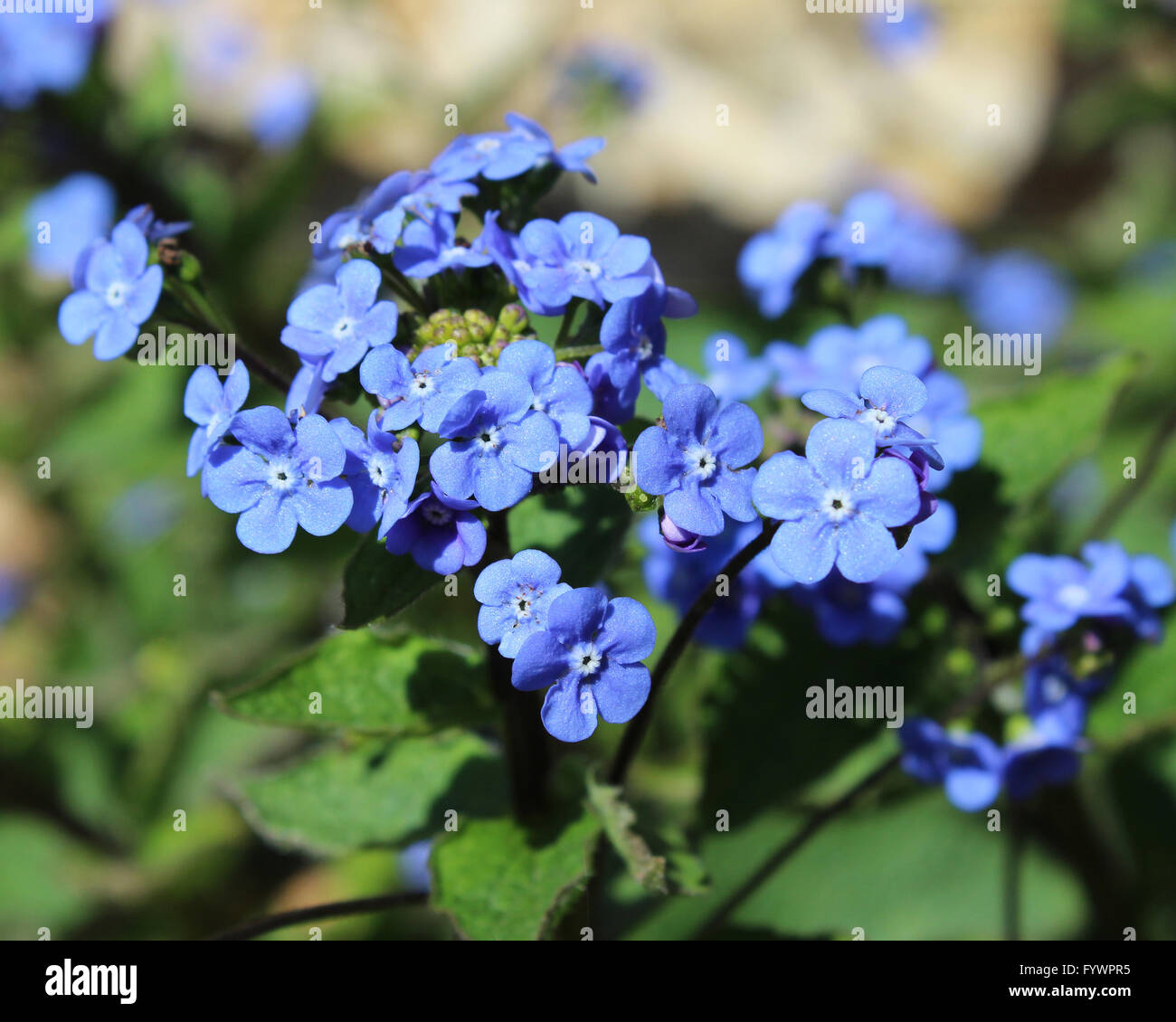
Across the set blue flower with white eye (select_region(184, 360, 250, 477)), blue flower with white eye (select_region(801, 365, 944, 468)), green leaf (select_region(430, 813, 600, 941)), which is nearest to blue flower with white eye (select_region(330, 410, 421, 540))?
blue flower with white eye (select_region(184, 360, 250, 477))

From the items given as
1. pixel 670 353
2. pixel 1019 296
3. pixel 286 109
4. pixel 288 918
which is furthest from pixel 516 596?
pixel 1019 296

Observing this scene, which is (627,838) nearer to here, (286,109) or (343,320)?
(343,320)

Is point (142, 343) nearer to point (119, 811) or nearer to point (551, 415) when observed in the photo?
point (551, 415)

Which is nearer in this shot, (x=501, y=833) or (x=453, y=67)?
(x=501, y=833)

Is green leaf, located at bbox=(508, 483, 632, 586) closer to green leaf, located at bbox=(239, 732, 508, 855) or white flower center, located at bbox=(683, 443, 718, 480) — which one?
white flower center, located at bbox=(683, 443, 718, 480)

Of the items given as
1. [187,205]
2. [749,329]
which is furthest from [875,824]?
[187,205]

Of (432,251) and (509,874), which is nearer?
(432,251)
